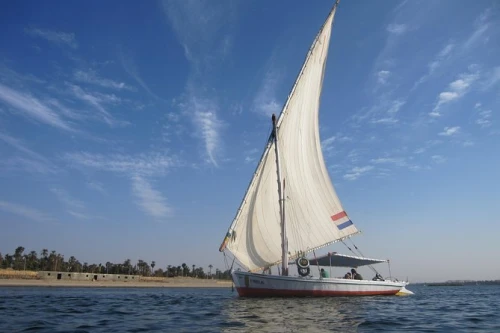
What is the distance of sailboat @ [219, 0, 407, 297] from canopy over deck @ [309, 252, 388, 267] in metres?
0.10

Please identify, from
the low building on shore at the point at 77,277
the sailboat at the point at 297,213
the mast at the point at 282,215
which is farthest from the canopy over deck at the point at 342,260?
the low building on shore at the point at 77,277

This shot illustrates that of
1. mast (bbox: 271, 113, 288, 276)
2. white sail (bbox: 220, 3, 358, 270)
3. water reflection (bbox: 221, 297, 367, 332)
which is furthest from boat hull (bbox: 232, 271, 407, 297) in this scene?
water reflection (bbox: 221, 297, 367, 332)

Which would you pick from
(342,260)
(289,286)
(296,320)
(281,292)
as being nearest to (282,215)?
(289,286)

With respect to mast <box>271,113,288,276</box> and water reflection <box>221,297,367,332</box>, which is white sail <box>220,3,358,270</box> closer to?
mast <box>271,113,288,276</box>

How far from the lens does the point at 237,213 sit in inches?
1357

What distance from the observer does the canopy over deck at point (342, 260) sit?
3825 centimetres

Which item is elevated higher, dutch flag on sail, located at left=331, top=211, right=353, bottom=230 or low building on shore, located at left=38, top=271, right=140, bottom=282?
dutch flag on sail, located at left=331, top=211, right=353, bottom=230

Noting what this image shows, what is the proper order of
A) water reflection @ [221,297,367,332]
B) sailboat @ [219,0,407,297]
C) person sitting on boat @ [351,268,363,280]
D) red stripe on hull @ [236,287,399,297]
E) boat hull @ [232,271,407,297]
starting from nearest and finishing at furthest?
1. water reflection @ [221,297,367,332]
2. boat hull @ [232,271,407,297]
3. red stripe on hull @ [236,287,399,297]
4. sailboat @ [219,0,407,297]
5. person sitting on boat @ [351,268,363,280]

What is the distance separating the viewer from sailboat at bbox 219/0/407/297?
3347cm

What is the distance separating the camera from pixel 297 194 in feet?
123

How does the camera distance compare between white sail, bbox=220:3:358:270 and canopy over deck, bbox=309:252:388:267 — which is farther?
canopy over deck, bbox=309:252:388:267

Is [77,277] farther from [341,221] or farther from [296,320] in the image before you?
[296,320]

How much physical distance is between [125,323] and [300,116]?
2647cm

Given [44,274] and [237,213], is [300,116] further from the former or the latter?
[44,274]
